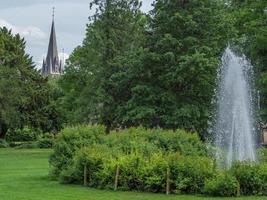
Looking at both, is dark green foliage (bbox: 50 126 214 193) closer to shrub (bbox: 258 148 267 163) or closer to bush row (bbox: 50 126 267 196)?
bush row (bbox: 50 126 267 196)

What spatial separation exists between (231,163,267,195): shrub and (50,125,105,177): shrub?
24.8 feet

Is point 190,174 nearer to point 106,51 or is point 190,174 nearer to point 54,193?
point 54,193

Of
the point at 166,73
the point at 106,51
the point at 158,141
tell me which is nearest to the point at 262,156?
the point at 158,141

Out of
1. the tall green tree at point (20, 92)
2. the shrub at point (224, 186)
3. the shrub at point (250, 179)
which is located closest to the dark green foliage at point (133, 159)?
the shrub at point (224, 186)

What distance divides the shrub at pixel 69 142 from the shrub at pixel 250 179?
7555 millimetres

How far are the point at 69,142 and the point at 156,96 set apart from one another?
1439cm

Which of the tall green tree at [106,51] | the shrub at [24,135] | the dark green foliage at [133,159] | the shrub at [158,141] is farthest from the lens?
the shrub at [24,135]

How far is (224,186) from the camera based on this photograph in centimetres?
1783

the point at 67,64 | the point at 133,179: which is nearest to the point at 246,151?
the point at 133,179

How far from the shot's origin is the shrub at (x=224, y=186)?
17.8 m

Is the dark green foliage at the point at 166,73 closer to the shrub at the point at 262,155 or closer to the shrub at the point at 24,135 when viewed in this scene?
the shrub at the point at 262,155

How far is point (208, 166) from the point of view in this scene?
18781 mm

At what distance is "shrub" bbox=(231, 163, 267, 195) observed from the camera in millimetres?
18062

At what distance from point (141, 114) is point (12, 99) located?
30873 mm
